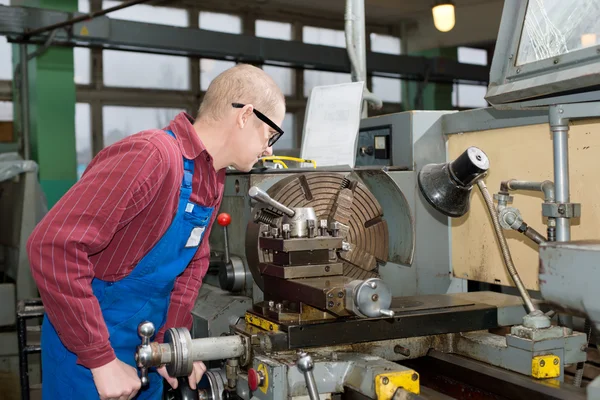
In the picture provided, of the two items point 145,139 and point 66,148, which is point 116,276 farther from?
point 66,148

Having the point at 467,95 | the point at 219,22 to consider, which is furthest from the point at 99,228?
the point at 467,95

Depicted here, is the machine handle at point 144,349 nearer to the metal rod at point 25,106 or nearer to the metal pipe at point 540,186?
the metal pipe at point 540,186

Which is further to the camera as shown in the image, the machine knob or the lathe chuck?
the lathe chuck

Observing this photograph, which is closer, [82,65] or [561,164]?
[561,164]

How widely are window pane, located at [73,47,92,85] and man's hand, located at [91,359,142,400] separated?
4.53 metres

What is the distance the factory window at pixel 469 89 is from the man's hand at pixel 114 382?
6391 millimetres

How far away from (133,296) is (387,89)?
5.99m

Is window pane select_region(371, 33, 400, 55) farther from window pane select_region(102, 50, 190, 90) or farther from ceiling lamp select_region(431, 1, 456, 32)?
ceiling lamp select_region(431, 1, 456, 32)

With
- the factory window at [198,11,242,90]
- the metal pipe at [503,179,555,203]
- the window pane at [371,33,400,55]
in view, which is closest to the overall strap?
the metal pipe at [503,179,555,203]

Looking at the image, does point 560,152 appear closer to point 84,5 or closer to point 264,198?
point 264,198

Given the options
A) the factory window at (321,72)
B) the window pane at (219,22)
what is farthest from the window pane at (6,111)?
the factory window at (321,72)

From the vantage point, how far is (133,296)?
1223 mm

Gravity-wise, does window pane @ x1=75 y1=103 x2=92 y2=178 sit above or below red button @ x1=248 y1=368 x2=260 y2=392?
above

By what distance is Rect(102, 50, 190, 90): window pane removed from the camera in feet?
17.3
